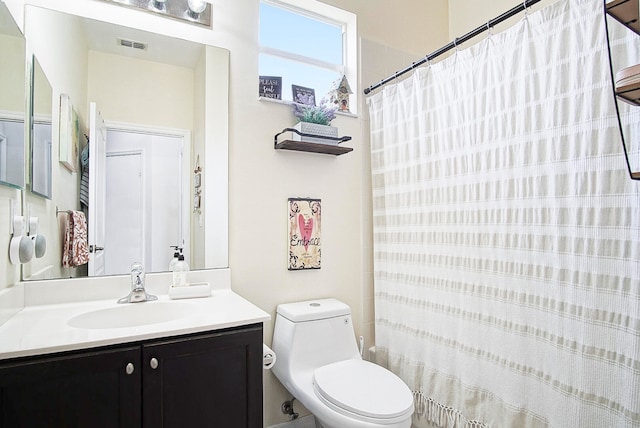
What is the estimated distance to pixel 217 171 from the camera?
71.5 inches

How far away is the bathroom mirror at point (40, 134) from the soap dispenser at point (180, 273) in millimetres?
586

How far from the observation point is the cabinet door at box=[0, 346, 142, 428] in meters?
0.95

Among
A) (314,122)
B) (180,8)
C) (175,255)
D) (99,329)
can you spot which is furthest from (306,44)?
(99,329)

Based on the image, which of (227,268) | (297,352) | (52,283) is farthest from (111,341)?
(297,352)

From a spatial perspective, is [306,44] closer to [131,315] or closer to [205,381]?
[131,315]

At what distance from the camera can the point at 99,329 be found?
1.29 meters

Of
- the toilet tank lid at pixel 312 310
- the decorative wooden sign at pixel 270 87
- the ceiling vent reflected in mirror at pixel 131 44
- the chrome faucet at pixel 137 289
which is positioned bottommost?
the toilet tank lid at pixel 312 310

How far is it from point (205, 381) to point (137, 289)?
562mm

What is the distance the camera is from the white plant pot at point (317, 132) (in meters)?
1.87

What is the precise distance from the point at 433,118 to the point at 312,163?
2.31 feet

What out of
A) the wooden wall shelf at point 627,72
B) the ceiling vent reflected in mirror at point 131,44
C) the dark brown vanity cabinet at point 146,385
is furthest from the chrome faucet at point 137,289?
the wooden wall shelf at point 627,72

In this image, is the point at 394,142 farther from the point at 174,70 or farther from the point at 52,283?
the point at 52,283

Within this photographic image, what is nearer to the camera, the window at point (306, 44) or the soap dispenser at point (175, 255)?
the soap dispenser at point (175, 255)

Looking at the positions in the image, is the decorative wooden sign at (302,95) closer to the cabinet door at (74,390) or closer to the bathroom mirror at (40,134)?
the bathroom mirror at (40,134)
